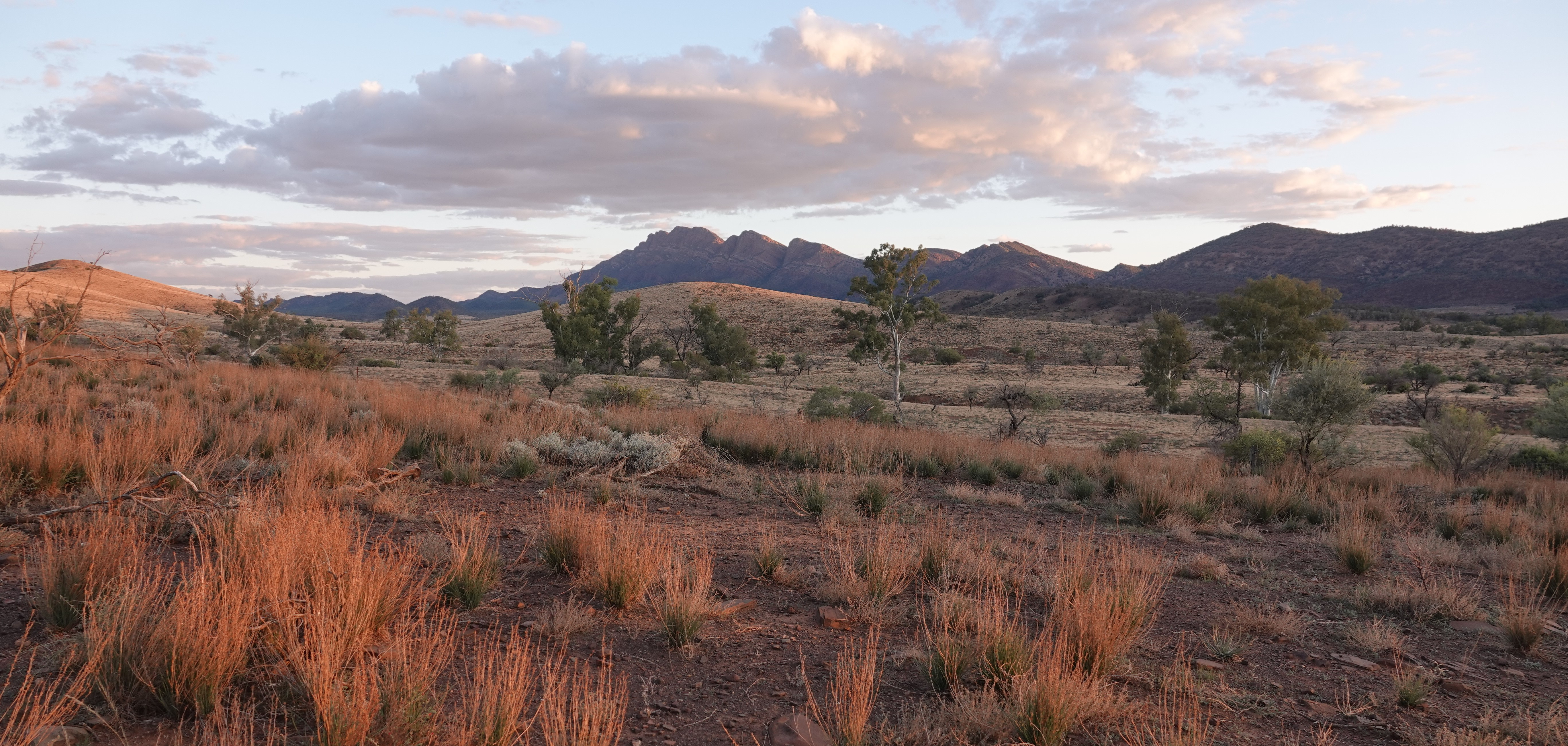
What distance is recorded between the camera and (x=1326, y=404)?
17156mm

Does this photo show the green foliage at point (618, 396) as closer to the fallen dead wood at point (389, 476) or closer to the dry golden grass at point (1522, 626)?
the fallen dead wood at point (389, 476)

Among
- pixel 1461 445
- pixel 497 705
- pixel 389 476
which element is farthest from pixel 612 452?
pixel 1461 445

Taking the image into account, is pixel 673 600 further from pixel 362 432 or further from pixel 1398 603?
pixel 362 432

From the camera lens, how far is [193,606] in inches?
132

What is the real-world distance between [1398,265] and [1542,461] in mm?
159489

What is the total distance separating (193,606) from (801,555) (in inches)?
170

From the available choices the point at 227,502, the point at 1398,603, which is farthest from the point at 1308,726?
the point at 227,502

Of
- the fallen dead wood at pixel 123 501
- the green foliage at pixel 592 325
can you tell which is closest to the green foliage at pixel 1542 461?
the fallen dead wood at pixel 123 501

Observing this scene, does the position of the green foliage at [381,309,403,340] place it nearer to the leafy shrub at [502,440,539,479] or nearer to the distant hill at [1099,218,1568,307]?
the leafy shrub at [502,440,539,479]

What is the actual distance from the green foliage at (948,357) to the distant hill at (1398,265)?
66.7 metres

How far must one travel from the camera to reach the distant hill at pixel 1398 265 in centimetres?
12181

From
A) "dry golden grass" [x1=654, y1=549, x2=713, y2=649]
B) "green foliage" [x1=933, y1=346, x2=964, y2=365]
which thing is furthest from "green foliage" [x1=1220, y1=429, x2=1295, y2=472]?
"green foliage" [x1=933, y1=346, x2=964, y2=365]

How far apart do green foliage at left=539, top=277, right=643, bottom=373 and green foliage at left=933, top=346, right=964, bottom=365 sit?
945 inches

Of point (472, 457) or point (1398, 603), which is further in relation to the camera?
point (472, 457)
